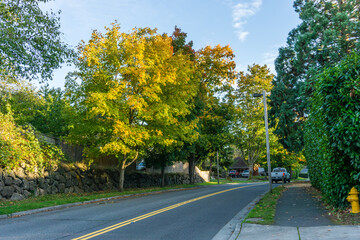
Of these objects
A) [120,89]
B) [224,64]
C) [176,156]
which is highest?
[224,64]

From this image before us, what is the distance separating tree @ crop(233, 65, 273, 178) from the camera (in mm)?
37531

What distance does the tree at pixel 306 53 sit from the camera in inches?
670

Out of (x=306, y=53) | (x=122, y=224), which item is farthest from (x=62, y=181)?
(x=306, y=53)

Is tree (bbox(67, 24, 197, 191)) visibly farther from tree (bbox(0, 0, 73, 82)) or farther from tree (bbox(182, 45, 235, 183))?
tree (bbox(182, 45, 235, 183))

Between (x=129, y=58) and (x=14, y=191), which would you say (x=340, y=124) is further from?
(x=14, y=191)

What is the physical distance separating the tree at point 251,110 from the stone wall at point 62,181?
15.8 m

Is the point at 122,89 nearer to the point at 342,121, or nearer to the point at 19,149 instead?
the point at 19,149

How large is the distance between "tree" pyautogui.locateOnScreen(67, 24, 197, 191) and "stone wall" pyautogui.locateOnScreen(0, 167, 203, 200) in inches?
79.2

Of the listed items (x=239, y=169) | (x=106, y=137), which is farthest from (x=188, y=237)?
(x=239, y=169)

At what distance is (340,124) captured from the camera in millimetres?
7352

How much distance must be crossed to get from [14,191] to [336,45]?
18.7 metres

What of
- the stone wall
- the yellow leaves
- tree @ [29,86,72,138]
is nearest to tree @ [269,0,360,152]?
the yellow leaves

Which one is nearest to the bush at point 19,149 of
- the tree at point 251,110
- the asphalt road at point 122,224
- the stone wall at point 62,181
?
the stone wall at point 62,181

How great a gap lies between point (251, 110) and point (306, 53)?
23414 millimetres
